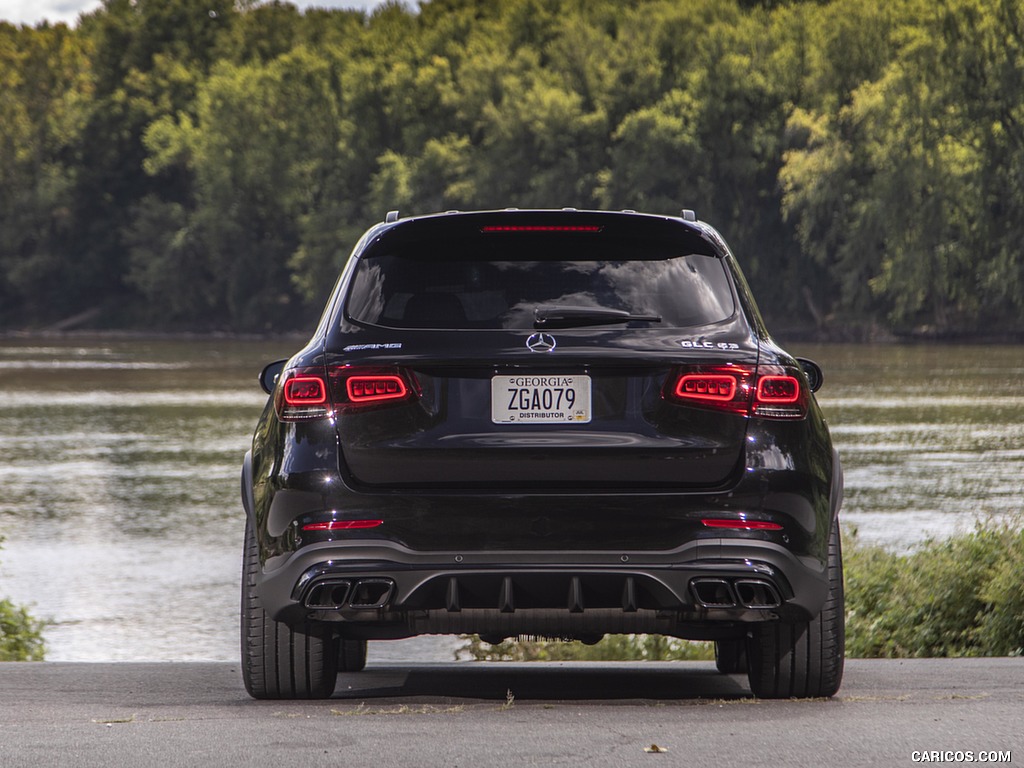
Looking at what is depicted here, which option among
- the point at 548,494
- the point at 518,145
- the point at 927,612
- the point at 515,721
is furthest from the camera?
the point at 518,145

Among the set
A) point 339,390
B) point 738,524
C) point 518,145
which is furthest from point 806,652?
point 518,145

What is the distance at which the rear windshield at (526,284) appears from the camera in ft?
17.8

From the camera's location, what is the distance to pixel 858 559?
11594 millimetres

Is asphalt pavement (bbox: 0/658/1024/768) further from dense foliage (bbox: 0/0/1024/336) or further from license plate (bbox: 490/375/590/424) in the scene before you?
dense foliage (bbox: 0/0/1024/336)

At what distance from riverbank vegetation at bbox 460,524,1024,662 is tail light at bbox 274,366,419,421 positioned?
4374 millimetres

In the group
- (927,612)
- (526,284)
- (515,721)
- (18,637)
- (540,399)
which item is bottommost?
(18,637)

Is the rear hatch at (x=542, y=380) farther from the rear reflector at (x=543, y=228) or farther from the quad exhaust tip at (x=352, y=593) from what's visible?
the quad exhaust tip at (x=352, y=593)

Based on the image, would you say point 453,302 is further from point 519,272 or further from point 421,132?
point 421,132

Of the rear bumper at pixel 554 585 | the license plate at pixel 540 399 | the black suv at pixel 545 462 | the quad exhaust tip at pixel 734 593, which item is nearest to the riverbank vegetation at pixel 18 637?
the black suv at pixel 545 462

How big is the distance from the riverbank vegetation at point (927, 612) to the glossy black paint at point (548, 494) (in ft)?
11.5

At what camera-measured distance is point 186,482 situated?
80.5 feet

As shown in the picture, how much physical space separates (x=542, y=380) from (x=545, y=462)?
26 centimetres

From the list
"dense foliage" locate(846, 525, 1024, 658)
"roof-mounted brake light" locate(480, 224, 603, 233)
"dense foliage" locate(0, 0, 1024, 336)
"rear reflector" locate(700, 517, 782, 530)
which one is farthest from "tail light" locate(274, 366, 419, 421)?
"dense foliage" locate(0, 0, 1024, 336)

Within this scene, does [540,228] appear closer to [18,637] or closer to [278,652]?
[278,652]
